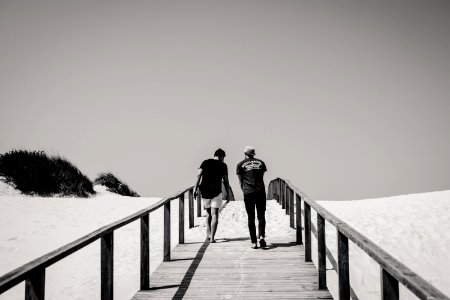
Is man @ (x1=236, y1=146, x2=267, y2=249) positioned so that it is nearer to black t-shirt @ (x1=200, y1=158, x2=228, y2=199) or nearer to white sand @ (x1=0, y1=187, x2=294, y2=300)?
black t-shirt @ (x1=200, y1=158, x2=228, y2=199)

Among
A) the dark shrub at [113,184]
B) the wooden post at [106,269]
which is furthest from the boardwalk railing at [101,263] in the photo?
the dark shrub at [113,184]

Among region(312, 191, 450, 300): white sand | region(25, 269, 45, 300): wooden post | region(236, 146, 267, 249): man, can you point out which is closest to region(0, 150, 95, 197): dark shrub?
region(312, 191, 450, 300): white sand

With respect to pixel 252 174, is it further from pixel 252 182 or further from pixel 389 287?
pixel 389 287

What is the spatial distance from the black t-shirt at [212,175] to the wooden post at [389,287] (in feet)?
16.8

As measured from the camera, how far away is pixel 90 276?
8.27 meters

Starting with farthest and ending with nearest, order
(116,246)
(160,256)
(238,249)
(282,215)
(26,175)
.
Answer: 1. (26,175)
2. (282,215)
3. (116,246)
4. (160,256)
5. (238,249)

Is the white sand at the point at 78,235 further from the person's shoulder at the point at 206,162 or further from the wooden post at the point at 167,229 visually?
the person's shoulder at the point at 206,162

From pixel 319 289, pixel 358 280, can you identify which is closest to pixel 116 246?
pixel 358 280

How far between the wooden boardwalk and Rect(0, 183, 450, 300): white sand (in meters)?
1.32

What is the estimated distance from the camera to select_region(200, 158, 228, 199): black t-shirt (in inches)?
303

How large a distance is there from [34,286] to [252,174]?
15.2 feet

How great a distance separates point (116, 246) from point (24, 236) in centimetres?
252

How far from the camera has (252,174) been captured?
274 inches

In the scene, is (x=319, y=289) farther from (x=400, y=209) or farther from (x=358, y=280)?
(x=400, y=209)
